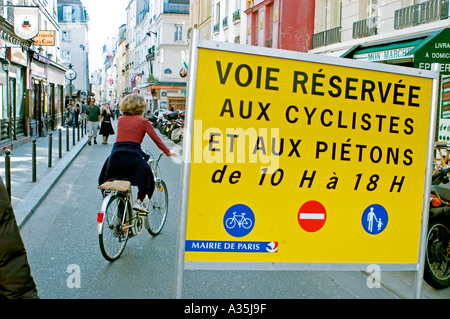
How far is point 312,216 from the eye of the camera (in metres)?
3.00

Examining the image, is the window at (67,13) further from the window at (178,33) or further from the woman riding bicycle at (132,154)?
the woman riding bicycle at (132,154)

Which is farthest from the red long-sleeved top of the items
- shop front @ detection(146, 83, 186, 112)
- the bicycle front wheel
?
shop front @ detection(146, 83, 186, 112)

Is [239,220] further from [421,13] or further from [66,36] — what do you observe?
[66,36]

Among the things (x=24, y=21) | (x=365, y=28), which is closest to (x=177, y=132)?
(x=24, y=21)

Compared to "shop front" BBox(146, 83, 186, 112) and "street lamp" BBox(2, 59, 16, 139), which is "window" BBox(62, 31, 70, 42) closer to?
"shop front" BBox(146, 83, 186, 112)

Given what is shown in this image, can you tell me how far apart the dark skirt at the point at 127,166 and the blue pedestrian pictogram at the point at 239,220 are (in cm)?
280

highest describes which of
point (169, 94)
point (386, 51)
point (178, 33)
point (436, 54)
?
point (178, 33)

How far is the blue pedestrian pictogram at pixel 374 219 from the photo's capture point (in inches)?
121

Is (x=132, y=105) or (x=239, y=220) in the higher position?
(x=132, y=105)

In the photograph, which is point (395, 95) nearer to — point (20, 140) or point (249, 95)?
point (249, 95)

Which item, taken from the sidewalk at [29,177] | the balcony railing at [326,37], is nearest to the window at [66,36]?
the sidewalk at [29,177]

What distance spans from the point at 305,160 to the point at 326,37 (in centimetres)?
1600

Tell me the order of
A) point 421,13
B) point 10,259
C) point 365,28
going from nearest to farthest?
point 10,259 < point 421,13 < point 365,28

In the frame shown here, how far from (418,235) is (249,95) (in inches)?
52.9
